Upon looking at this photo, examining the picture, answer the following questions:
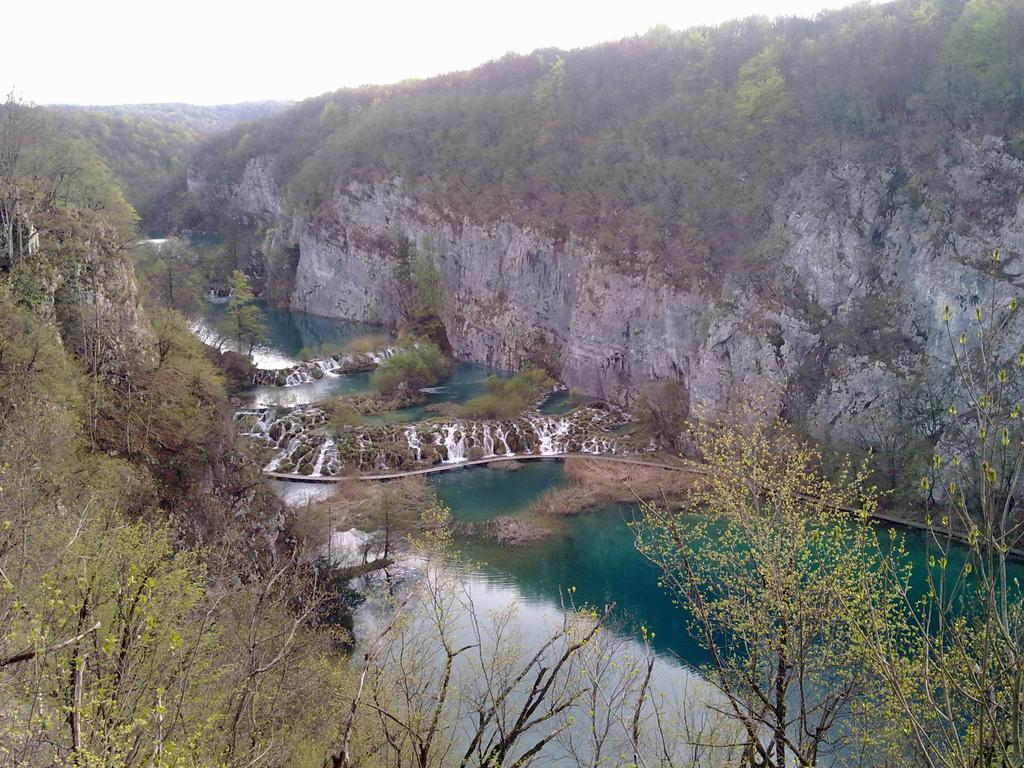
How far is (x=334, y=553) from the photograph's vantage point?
1956 centimetres

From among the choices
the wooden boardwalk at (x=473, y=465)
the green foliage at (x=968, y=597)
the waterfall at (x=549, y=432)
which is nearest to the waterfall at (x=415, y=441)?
the wooden boardwalk at (x=473, y=465)

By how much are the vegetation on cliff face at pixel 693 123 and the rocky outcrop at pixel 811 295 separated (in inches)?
33.2

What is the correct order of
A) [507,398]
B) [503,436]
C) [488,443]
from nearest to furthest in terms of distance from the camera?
[488,443], [503,436], [507,398]

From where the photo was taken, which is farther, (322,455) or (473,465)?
(473,465)

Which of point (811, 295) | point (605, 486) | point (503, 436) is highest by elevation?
point (811, 295)

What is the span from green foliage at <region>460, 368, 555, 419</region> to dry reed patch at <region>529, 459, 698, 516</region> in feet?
18.7

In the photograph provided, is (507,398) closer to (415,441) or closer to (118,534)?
(415,441)

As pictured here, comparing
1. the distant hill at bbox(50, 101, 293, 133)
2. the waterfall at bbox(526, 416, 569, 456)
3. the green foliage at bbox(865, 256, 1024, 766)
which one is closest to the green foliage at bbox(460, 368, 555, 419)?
the waterfall at bbox(526, 416, 569, 456)

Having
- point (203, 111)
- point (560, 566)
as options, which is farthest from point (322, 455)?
point (203, 111)

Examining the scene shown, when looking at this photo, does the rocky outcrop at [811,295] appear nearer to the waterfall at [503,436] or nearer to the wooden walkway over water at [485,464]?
the wooden walkway over water at [485,464]

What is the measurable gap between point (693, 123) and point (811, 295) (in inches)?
517

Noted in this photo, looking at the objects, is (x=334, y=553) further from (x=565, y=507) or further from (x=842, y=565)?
(x=842, y=565)

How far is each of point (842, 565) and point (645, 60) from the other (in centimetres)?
4244

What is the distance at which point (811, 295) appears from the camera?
28.6 m
